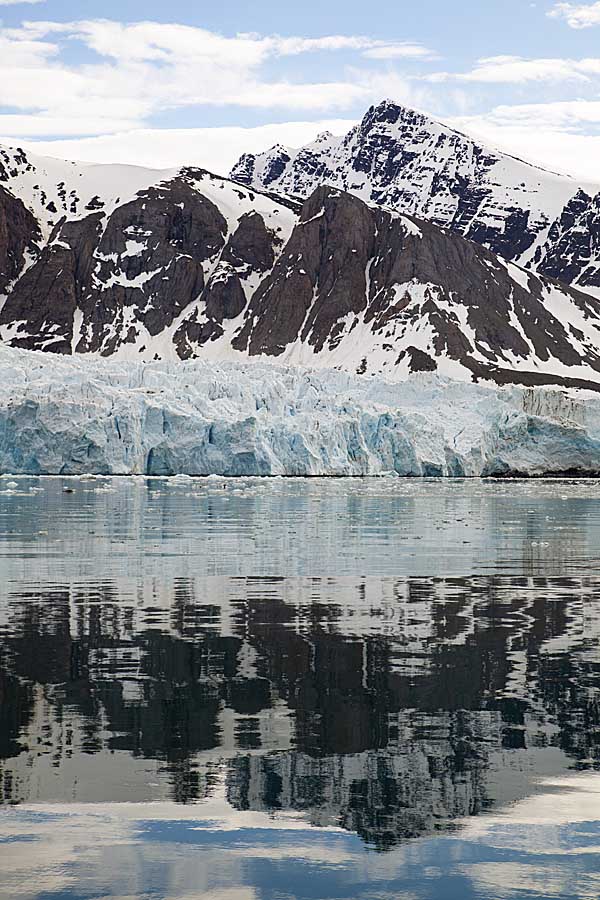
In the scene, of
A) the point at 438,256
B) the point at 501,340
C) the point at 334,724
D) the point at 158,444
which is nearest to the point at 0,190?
the point at 438,256

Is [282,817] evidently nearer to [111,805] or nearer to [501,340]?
[111,805]

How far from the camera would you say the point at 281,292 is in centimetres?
18562

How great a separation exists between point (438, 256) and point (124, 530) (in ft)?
533

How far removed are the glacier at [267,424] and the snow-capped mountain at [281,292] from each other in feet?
297

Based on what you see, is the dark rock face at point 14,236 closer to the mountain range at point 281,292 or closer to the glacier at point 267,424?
the mountain range at point 281,292

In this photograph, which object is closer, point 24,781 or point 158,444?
point 24,781

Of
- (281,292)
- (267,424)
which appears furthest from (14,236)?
(267,424)

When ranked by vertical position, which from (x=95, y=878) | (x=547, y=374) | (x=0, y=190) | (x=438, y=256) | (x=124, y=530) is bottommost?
(x=95, y=878)

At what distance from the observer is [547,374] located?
16888cm

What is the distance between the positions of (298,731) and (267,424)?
54.6 metres

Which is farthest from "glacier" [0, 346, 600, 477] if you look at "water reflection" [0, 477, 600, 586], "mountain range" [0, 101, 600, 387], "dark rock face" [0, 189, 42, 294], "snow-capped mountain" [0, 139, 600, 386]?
"dark rock face" [0, 189, 42, 294]

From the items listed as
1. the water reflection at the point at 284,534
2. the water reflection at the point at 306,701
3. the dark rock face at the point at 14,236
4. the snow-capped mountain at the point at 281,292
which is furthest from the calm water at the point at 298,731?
the dark rock face at the point at 14,236

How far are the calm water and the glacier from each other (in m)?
41.0

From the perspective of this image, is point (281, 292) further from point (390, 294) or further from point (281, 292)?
point (390, 294)
